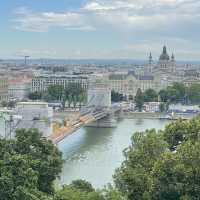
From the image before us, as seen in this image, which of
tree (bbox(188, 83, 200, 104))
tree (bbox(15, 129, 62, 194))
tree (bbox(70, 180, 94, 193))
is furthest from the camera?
tree (bbox(188, 83, 200, 104))

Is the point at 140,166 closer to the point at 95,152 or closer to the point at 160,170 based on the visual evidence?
the point at 160,170

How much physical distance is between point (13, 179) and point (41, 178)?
1.47 metres

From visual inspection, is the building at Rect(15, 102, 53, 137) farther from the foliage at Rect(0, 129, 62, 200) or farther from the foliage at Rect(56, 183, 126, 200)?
the foliage at Rect(56, 183, 126, 200)

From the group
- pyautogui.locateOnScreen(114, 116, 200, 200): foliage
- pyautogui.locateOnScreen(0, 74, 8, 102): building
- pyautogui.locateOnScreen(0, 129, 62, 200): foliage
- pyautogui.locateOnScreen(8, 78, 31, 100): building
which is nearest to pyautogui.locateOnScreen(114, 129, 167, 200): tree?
pyautogui.locateOnScreen(114, 116, 200, 200): foliage

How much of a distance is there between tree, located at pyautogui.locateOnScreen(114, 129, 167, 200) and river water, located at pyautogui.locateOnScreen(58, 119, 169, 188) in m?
4.18

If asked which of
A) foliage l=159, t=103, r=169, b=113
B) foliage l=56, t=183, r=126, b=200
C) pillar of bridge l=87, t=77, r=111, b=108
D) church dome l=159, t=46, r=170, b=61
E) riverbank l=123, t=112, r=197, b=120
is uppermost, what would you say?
church dome l=159, t=46, r=170, b=61

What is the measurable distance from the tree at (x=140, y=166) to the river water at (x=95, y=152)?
165 inches

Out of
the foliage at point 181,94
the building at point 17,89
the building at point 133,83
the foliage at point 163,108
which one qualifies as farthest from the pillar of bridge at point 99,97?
the building at point 133,83

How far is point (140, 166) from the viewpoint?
325 inches

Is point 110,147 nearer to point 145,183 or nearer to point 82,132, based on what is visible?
point 82,132

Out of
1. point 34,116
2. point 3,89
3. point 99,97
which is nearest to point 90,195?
point 34,116

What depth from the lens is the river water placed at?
14055 millimetres

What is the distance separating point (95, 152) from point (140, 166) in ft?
32.5

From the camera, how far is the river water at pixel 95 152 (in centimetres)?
1405
